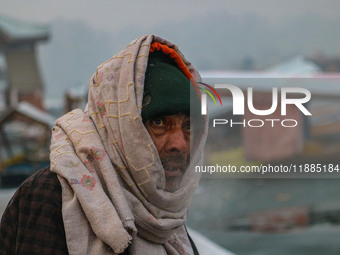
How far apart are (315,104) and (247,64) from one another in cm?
303

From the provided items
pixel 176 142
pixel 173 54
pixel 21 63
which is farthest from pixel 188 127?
pixel 21 63

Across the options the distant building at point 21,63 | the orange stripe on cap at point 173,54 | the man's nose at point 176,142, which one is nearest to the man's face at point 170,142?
the man's nose at point 176,142

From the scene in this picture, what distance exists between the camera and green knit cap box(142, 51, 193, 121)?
1439 millimetres

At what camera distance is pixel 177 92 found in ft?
4.76

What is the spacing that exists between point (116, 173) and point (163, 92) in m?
0.26

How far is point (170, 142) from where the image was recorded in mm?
1476

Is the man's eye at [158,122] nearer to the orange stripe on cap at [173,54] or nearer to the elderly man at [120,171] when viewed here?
the elderly man at [120,171]

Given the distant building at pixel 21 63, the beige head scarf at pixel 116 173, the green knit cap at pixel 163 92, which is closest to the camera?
the beige head scarf at pixel 116 173

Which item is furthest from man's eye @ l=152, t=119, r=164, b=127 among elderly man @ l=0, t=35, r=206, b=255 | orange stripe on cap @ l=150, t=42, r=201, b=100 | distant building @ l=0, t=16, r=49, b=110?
distant building @ l=0, t=16, r=49, b=110

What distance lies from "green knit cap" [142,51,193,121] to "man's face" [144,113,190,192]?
1.0 inches

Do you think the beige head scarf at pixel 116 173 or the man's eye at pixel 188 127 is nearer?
the beige head scarf at pixel 116 173

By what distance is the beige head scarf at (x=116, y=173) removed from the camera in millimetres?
1270

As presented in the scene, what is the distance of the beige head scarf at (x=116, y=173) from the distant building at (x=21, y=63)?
926 cm

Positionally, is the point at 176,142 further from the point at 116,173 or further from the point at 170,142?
the point at 116,173
